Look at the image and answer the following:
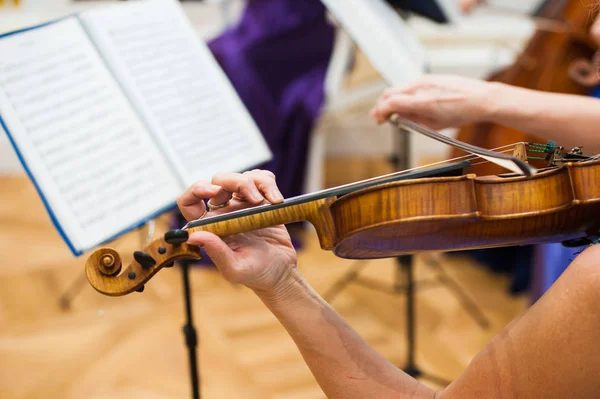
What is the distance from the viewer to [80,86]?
3.46ft

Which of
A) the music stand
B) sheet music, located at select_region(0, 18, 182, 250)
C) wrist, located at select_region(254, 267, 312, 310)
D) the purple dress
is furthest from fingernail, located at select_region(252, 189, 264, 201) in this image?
the purple dress

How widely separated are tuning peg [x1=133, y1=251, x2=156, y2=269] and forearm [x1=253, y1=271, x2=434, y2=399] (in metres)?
0.15

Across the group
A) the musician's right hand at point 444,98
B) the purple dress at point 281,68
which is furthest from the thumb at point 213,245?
the purple dress at point 281,68

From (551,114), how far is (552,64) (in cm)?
78

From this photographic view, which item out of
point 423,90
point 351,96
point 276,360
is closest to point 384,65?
point 423,90

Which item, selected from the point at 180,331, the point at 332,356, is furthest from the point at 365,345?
the point at 180,331

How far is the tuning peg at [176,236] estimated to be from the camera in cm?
70

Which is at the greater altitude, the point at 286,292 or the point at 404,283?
the point at 286,292

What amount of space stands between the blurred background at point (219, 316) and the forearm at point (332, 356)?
0.92 metres

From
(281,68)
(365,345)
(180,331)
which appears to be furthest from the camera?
(281,68)

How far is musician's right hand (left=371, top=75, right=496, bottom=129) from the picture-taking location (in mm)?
1136

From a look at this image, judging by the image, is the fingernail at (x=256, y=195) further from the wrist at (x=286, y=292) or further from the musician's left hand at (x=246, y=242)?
the wrist at (x=286, y=292)

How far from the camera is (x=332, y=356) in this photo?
31.2 inches

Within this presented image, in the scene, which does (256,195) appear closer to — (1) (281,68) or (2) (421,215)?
(2) (421,215)
